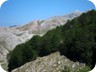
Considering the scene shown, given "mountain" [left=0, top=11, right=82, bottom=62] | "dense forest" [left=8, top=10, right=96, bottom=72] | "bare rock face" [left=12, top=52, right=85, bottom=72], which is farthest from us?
"mountain" [left=0, top=11, right=82, bottom=62]

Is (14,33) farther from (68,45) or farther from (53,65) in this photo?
(53,65)

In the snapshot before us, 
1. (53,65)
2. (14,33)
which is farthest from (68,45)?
(14,33)

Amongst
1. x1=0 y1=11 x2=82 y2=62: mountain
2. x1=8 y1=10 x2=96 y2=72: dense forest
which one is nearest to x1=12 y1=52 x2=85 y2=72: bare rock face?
x1=8 y1=10 x2=96 y2=72: dense forest

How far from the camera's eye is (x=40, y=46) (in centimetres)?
856

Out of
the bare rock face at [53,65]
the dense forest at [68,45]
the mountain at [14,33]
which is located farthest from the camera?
the mountain at [14,33]

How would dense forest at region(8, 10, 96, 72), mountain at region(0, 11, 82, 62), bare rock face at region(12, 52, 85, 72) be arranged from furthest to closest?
mountain at region(0, 11, 82, 62) → bare rock face at region(12, 52, 85, 72) → dense forest at region(8, 10, 96, 72)

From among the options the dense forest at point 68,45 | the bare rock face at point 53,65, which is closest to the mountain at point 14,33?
the dense forest at point 68,45

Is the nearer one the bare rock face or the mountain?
the bare rock face

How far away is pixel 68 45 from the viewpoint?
21.1 feet

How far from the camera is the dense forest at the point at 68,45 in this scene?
5.77 meters

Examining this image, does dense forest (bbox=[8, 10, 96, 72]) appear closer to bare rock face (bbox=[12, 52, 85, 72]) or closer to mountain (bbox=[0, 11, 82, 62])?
bare rock face (bbox=[12, 52, 85, 72])

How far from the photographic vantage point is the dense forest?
577cm

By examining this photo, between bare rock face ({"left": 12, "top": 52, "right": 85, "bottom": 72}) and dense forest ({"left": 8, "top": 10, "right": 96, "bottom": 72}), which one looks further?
bare rock face ({"left": 12, "top": 52, "right": 85, "bottom": 72})

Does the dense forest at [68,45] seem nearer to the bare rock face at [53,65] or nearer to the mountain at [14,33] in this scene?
the bare rock face at [53,65]
